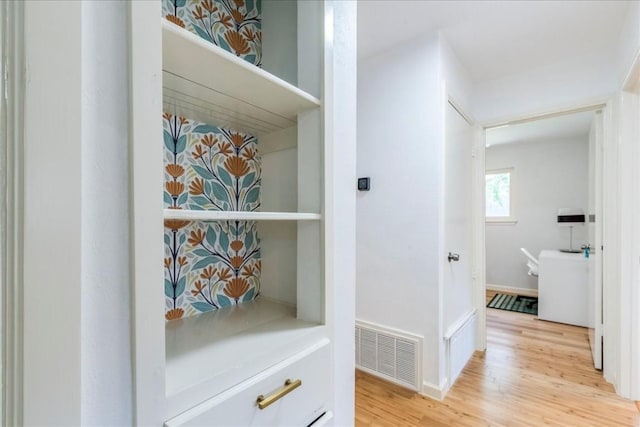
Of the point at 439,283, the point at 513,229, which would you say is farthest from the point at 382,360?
the point at 513,229

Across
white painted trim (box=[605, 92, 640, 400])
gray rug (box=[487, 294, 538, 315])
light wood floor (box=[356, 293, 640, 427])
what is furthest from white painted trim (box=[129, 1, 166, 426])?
gray rug (box=[487, 294, 538, 315])

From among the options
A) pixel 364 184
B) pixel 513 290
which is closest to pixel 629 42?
pixel 364 184

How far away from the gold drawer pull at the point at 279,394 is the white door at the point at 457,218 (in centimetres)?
149

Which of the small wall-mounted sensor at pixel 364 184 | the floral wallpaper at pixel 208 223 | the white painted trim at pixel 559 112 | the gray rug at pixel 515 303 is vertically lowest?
the gray rug at pixel 515 303

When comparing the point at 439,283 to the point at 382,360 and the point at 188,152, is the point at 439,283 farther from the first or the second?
the point at 188,152

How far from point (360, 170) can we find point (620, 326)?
201cm

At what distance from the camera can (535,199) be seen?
4648 mm

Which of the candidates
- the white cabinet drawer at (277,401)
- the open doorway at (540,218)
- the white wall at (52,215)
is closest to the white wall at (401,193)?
the white cabinet drawer at (277,401)

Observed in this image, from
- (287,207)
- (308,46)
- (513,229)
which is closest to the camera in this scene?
(308,46)

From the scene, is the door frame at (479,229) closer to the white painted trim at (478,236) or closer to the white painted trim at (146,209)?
the white painted trim at (478,236)

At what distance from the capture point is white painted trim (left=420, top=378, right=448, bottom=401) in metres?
1.89

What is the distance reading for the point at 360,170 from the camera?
7.48 ft

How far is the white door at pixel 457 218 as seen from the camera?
2.03m

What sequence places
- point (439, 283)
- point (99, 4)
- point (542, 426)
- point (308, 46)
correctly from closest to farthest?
point (99, 4) → point (308, 46) → point (542, 426) → point (439, 283)
